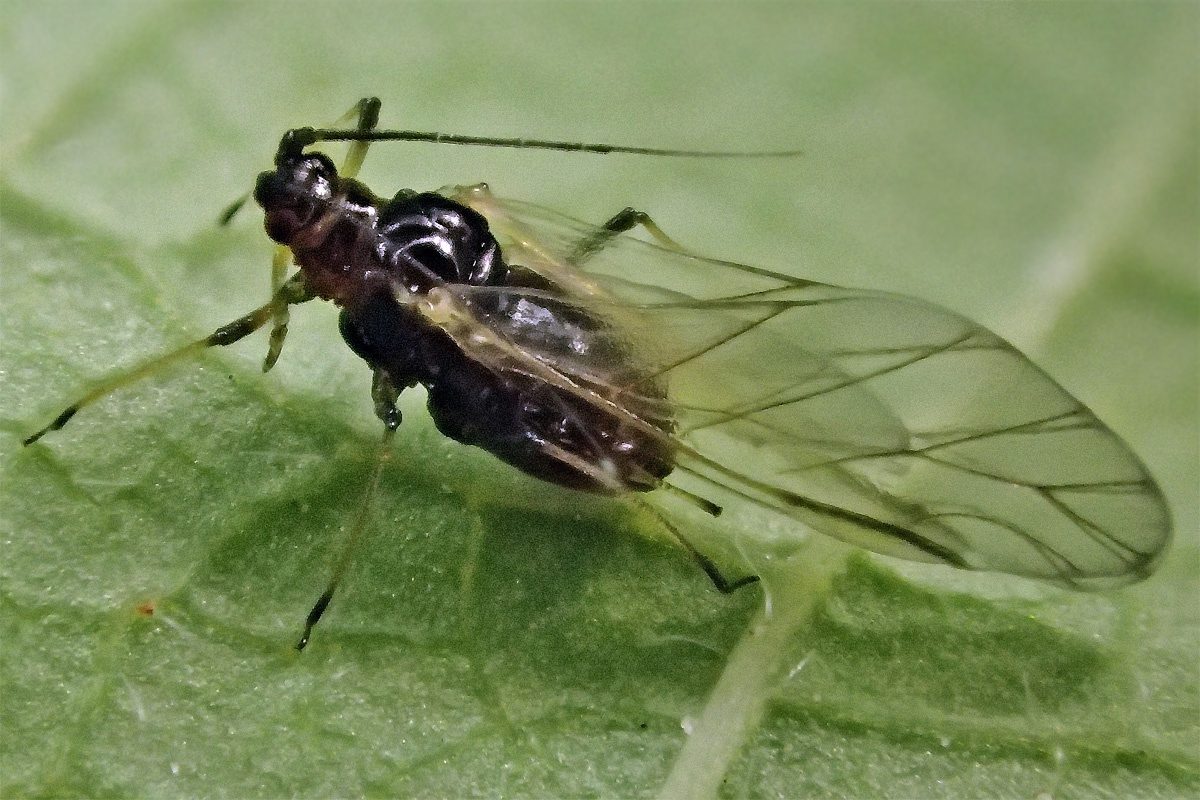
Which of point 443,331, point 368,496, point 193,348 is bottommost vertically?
point 368,496

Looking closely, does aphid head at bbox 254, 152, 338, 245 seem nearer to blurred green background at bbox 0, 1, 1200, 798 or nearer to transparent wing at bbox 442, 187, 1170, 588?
blurred green background at bbox 0, 1, 1200, 798

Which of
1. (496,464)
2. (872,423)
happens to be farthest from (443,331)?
(872,423)

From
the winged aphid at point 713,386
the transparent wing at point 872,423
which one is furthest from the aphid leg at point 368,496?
the transparent wing at point 872,423

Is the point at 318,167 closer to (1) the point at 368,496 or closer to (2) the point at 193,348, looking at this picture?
(2) the point at 193,348

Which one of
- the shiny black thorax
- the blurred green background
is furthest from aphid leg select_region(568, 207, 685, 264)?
the blurred green background

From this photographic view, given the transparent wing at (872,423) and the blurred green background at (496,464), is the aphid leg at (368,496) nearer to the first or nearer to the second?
the blurred green background at (496,464)

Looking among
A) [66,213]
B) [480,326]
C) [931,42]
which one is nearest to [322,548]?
[480,326]
